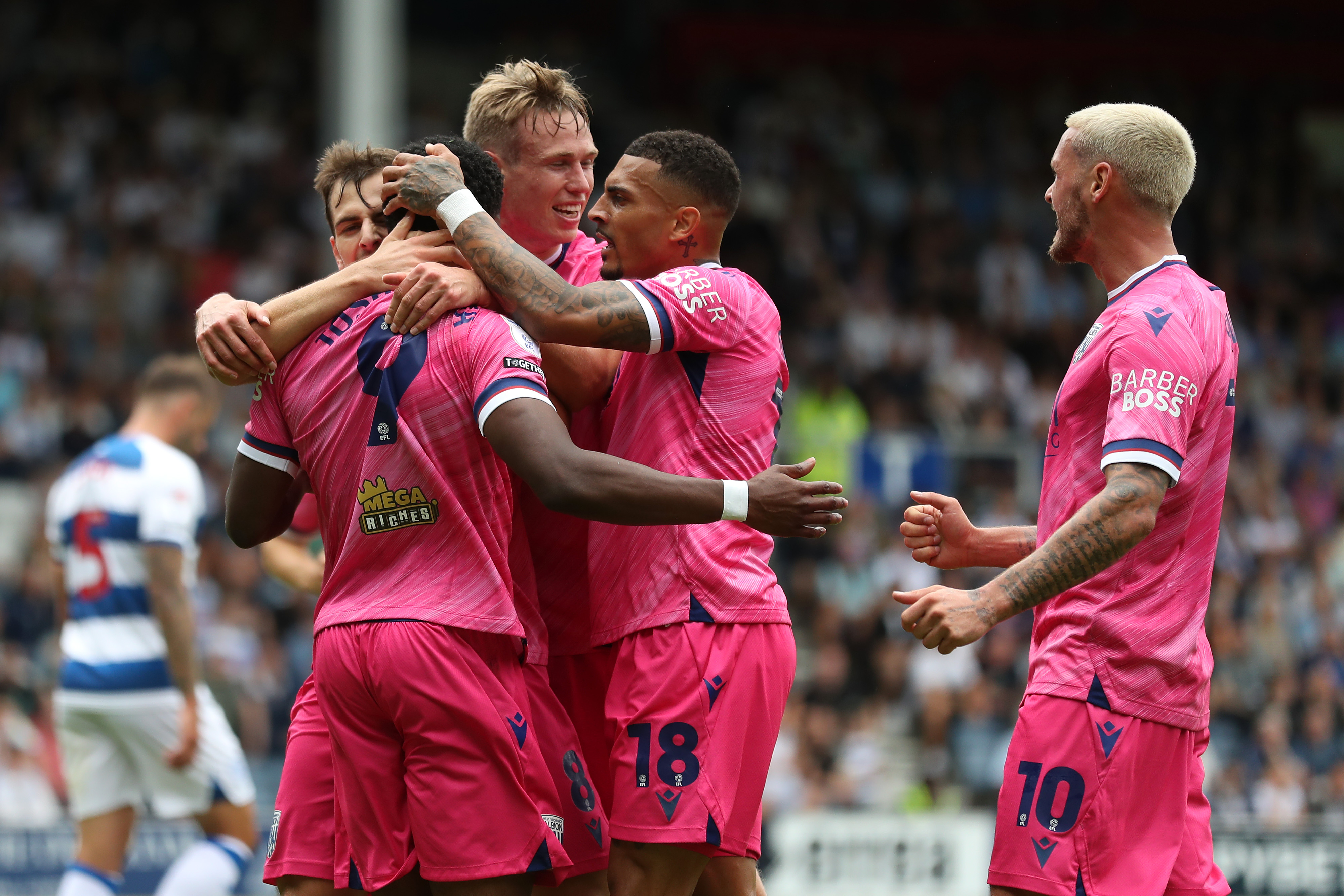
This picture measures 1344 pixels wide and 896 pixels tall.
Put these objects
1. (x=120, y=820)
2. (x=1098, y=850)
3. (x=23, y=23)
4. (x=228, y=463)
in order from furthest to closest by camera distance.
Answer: (x=23, y=23), (x=228, y=463), (x=120, y=820), (x=1098, y=850)

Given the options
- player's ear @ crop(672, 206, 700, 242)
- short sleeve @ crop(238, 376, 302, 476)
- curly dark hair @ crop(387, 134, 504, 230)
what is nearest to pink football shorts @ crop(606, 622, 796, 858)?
short sleeve @ crop(238, 376, 302, 476)

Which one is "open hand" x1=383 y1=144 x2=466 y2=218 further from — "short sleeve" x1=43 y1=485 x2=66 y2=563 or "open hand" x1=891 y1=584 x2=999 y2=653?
"short sleeve" x1=43 y1=485 x2=66 y2=563

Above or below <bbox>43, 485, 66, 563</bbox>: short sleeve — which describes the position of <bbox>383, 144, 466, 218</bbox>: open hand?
above

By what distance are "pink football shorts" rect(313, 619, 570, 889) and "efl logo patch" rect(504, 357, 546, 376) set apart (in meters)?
0.67

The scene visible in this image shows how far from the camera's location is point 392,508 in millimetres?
3828

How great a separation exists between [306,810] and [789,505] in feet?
5.32

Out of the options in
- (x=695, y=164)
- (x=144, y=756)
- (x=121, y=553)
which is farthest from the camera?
(x=121, y=553)

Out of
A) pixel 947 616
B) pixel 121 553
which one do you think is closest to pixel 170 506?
pixel 121 553

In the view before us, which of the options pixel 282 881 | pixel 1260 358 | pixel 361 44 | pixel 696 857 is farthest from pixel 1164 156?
pixel 1260 358

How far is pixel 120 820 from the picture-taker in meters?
7.22

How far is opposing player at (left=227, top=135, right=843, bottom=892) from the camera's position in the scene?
3.67 m

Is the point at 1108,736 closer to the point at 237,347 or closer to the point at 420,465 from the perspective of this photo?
the point at 420,465

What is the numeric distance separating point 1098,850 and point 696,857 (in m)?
1.05

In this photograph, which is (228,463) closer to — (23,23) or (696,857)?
(23,23)
